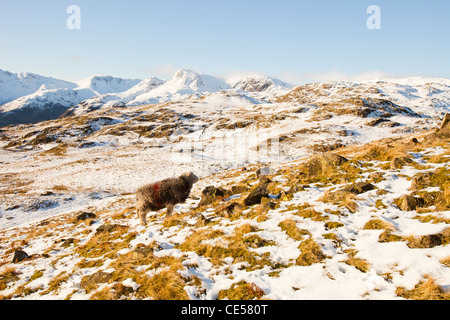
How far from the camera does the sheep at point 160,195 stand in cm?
935

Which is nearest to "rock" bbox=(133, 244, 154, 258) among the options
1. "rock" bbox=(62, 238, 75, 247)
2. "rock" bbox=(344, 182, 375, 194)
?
"rock" bbox=(62, 238, 75, 247)

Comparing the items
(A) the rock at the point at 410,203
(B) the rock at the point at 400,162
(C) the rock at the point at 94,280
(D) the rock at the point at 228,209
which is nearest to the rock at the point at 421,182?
(A) the rock at the point at 410,203

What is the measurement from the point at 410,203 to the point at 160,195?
9.03 meters

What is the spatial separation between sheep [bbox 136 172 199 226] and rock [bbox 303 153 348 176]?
271 inches

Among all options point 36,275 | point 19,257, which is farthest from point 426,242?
point 19,257

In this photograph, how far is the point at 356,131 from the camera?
51.6m

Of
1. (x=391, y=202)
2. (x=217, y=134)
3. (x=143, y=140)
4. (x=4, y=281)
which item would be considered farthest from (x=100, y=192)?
(x=143, y=140)

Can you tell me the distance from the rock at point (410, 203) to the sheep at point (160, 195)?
27.0 ft

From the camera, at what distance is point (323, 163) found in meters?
11.4

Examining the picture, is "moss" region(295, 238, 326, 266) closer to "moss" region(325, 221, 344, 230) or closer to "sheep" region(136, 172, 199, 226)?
"moss" region(325, 221, 344, 230)

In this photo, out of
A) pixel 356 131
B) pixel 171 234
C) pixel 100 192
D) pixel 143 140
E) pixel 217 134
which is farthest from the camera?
pixel 143 140

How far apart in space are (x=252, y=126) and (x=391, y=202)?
220 feet

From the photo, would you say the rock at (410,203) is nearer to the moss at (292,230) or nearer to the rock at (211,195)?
the moss at (292,230)
